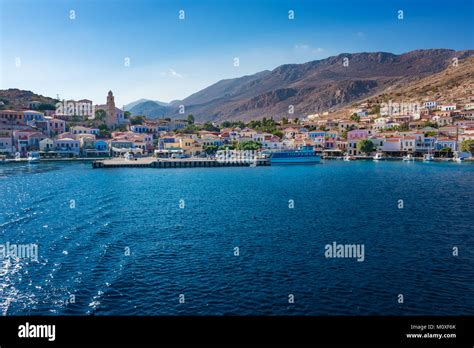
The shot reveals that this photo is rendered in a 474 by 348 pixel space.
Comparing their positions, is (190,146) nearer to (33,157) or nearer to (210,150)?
(210,150)

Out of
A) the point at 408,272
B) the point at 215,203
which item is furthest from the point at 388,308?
the point at 215,203

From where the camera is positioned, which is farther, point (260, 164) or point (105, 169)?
point (260, 164)

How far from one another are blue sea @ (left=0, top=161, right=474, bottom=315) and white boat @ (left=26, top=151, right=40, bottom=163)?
5159 cm

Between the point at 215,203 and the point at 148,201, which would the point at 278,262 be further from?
the point at 148,201

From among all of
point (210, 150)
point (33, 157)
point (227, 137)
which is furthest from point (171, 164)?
point (33, 157)

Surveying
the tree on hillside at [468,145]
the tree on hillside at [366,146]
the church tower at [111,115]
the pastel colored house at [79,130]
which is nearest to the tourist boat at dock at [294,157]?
the tree on hillside at [366,146]

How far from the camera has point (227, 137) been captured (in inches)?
4247

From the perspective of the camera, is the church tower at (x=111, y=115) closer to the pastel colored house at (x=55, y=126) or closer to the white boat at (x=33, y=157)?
the pastel colored house at (x=55, y=126)

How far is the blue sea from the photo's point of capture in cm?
1436

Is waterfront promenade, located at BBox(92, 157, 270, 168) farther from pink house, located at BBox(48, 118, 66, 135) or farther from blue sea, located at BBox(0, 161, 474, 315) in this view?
pink house, located at BBox(48, 118, 66, 135)

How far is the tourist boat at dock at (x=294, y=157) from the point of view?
82.9 meters
